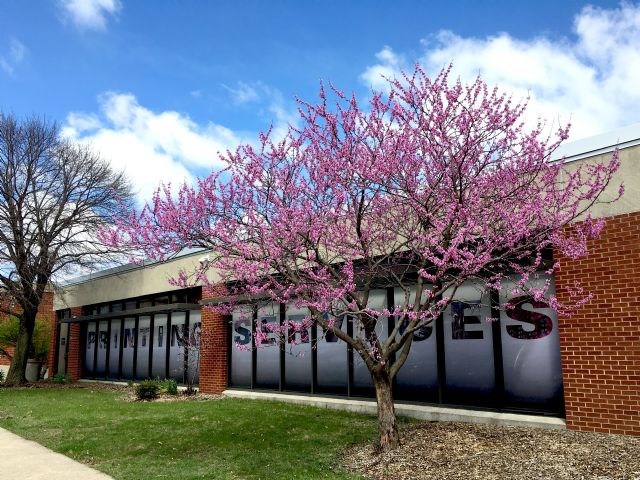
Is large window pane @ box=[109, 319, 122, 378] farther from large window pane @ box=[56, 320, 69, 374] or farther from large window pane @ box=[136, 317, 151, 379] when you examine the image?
large window pane @ box=[56, 320, 69, 374]

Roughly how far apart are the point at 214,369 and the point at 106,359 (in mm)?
8840

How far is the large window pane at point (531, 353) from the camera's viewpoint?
9.76 meters

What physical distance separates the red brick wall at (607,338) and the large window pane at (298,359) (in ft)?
21.4

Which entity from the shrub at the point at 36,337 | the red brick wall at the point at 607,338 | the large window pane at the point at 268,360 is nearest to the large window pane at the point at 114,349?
the shrub at the point at 36,337

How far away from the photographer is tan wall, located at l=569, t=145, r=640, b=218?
8.79 metres

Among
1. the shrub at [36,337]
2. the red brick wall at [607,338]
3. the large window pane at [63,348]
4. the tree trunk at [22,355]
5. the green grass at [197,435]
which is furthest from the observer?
the large window pane at [63,348]

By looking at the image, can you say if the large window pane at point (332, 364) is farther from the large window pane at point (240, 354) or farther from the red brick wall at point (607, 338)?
the red brick wall at point (607, 338)

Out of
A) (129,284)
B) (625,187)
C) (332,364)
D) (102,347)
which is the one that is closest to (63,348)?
(102,347)

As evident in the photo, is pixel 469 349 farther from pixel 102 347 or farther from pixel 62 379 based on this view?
pixel 62 379

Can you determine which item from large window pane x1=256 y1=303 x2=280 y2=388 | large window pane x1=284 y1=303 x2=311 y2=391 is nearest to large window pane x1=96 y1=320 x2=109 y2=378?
large window pane x1=256 y1=303 x2=280 y2=388

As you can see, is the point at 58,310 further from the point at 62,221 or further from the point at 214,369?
the point at 214,369

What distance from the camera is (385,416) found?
801 centimetres

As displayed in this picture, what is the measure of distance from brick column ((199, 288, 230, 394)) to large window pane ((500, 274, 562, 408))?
9.04 meters

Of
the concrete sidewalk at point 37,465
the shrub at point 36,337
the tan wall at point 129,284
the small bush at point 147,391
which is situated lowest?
the concrete sidewalk at point 37,465
